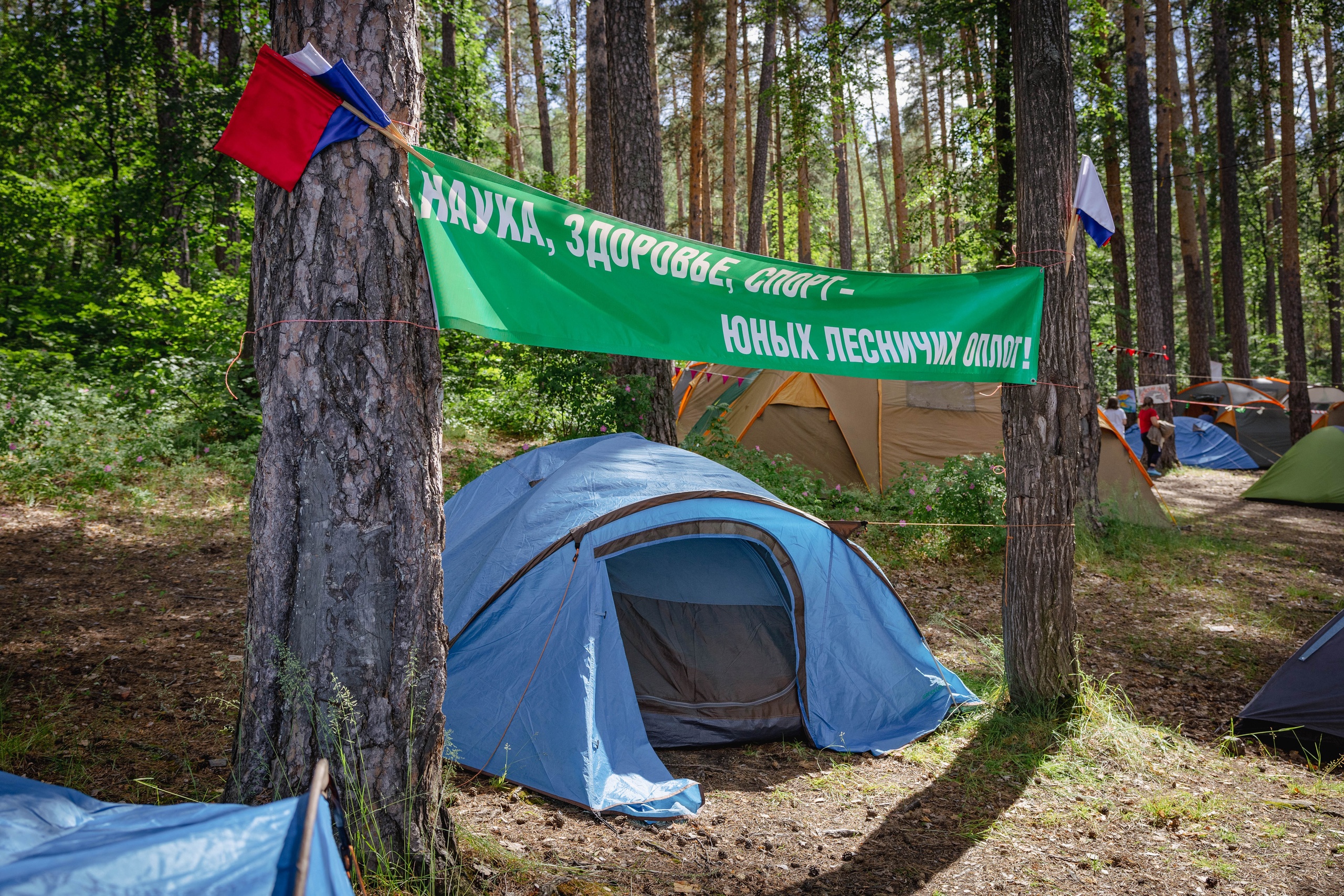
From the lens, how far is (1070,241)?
4121 mm

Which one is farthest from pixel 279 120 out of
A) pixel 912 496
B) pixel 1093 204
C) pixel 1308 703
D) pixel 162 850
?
pixel 912 496

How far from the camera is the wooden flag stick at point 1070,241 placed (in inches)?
161

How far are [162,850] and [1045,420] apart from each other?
3995 mm

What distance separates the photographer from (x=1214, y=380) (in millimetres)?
14266

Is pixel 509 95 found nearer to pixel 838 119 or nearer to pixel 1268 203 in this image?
pixel 838 119

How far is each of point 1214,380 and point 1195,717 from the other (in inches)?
483

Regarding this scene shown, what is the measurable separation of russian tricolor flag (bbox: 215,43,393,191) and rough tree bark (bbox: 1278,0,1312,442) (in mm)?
14755

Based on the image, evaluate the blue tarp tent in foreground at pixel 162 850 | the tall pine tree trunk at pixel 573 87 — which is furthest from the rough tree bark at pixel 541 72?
the blue tarp tent in foreground at pixel 162 850

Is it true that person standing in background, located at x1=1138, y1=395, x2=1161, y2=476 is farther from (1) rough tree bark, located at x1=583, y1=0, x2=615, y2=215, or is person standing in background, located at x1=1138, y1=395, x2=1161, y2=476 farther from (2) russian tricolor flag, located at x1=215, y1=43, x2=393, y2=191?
(2) russian tricolor flag, located at x1=215, y1=43, x2=393, y2=191

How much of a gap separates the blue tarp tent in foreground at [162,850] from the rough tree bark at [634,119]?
5939 millimetres

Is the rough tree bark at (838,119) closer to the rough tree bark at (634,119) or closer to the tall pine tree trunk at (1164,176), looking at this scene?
the rough tree bark at (634,119)

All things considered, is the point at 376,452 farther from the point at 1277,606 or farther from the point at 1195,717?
the point at 1277,606

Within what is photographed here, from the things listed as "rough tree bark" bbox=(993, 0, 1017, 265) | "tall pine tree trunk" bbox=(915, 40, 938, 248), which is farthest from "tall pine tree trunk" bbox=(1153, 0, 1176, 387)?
"tall pine tree trunk" bbox=(915, 40, 938, 248)

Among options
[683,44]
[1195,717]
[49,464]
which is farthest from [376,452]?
[683,44]
